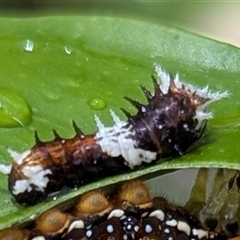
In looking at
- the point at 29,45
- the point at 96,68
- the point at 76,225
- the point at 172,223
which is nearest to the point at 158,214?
the point at 172,223

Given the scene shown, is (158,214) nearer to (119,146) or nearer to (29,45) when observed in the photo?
(119,146)

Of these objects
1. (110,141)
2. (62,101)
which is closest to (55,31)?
(62,101)

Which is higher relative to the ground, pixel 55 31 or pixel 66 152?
pixel 55 31

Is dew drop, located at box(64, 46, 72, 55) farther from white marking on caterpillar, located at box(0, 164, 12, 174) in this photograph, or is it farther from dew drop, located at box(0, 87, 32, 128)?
white marking on caterpillar, located at box(0, 164, 12, 174)

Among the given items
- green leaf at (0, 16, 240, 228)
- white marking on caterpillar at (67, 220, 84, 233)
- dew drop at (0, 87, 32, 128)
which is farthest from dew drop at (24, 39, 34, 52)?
white marking on caterpillar at (67, 220, 84, 233)

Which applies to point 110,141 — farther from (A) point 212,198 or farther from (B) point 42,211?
(A) point 212,198

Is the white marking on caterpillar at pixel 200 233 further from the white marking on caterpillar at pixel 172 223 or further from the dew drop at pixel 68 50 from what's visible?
the dew drop at pixel 68 50
